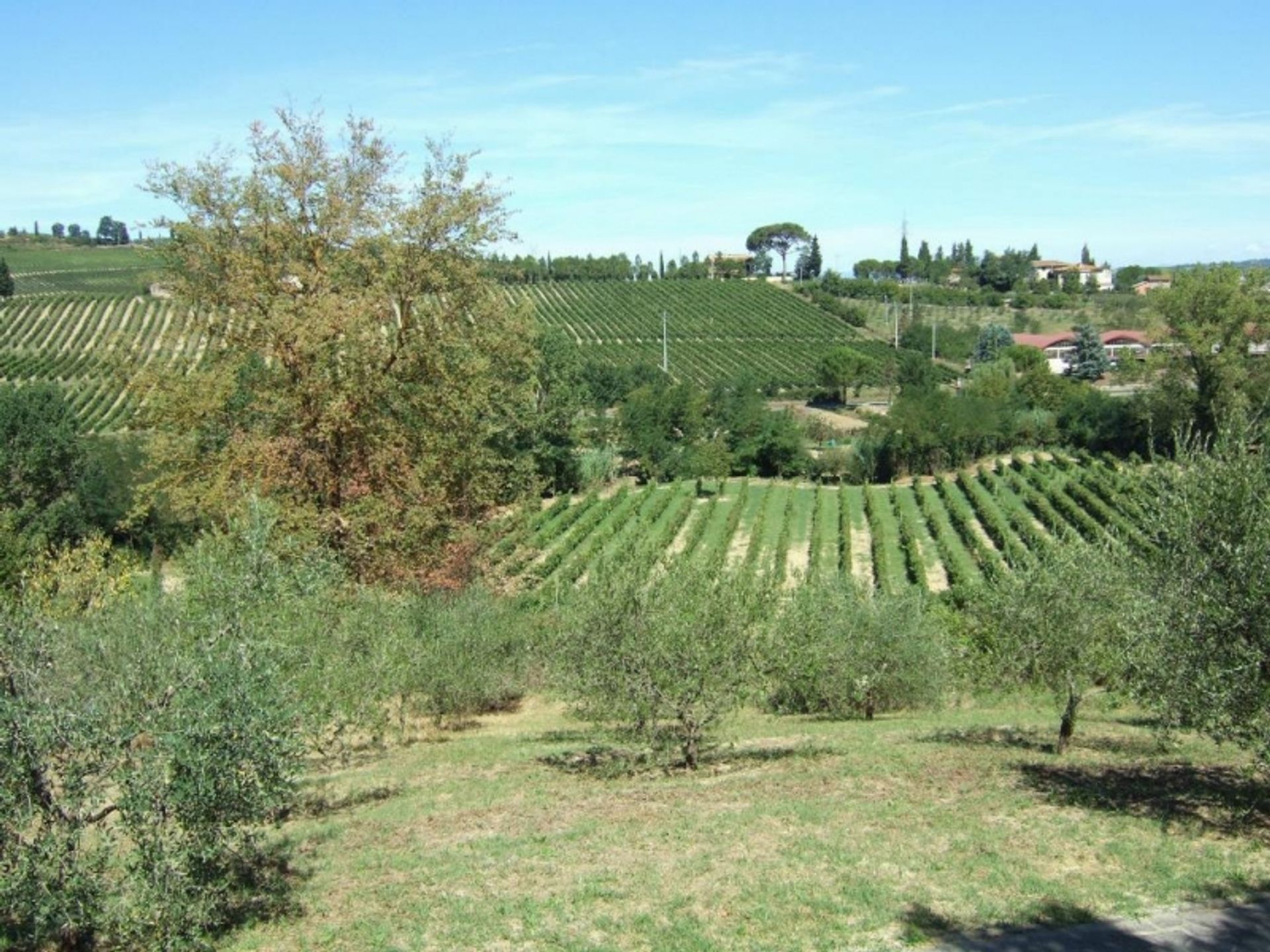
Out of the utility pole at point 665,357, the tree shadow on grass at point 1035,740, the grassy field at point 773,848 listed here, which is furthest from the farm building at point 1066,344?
the grassy field at point 773,848

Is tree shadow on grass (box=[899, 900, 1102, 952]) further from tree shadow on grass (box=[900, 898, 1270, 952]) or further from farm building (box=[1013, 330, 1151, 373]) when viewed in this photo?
farm building (box=[1013, 330, 1151, 373])

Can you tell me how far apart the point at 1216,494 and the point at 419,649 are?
13543 mm

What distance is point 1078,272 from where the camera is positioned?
169m

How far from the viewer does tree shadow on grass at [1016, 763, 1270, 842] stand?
12.2m

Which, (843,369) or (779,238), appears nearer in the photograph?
(843,369)

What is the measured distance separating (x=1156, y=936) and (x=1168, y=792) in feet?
14.1

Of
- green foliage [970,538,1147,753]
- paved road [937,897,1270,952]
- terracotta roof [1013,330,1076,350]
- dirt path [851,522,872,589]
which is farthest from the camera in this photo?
terracotta roof [1013,330,1076,350]

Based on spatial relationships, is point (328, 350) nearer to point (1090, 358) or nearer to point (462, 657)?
point (462, 657)

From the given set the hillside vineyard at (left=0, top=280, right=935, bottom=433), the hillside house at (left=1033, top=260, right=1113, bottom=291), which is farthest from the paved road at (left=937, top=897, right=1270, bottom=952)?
the hillside house at (left=1033, top=260, right=1113, bottom=291)

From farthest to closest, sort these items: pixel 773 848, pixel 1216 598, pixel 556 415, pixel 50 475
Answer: pixel 556 415 → pixel 50 475 → pixel 773 848 → pixel 1216 598

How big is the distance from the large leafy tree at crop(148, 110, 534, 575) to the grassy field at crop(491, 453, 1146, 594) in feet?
38.7

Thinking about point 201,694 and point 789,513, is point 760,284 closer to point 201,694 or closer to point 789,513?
point 789,513

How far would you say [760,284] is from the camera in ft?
468

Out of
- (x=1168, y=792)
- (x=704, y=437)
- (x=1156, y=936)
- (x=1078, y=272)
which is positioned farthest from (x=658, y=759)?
(x=1078, y=272)
